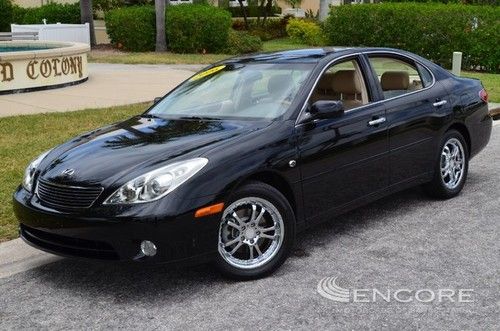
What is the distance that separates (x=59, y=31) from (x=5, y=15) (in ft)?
26.0

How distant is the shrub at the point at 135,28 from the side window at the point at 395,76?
19767 mm

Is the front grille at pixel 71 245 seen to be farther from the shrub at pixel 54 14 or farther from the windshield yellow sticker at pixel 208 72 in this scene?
the shrub at pixel 54 14

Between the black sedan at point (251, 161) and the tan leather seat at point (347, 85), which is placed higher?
the tan leather seat at point (347, 85)

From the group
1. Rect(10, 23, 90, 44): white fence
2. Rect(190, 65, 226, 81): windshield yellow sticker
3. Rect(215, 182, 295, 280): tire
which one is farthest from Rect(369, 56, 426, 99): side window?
Rect(10, 23, 90, 44): white fence

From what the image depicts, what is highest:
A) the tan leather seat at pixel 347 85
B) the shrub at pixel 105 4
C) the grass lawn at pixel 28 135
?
the shrub at pixel 105 4

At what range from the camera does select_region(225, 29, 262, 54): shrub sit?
2564 cm

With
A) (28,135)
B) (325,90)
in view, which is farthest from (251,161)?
(28,135)

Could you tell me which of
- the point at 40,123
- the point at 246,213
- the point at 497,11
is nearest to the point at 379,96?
the point at 246,213

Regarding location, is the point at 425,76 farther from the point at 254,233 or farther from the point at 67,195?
the point at 67,195

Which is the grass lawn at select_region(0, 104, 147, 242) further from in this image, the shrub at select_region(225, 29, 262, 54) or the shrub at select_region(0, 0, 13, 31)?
the shrub at select_region(0, 0, 13, 31)

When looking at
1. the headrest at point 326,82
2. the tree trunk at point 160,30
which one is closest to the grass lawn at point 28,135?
the headrest at point 326,82

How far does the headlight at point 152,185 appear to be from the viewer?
4.54 metres

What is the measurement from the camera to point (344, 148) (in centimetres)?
561

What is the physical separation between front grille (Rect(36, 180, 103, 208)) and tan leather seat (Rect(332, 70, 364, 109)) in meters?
2.39
